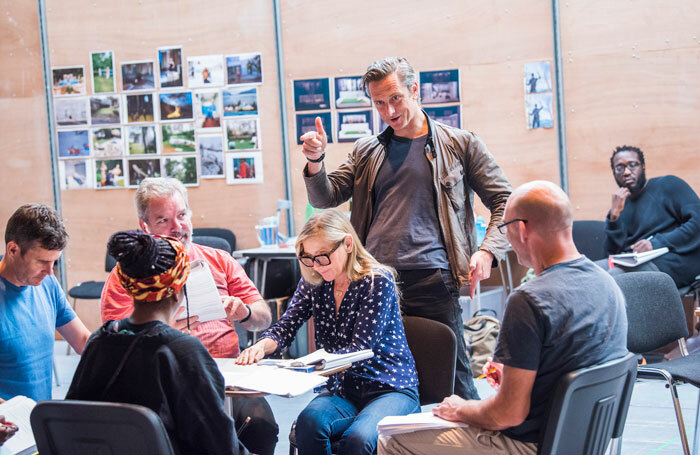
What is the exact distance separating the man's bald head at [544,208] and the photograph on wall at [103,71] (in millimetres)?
4852

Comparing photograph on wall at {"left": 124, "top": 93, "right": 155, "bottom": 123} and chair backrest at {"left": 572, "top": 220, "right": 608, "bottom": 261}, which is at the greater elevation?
photograph on wall at {"left": 124, "top": 93, "right": 155, "bottom": 123}

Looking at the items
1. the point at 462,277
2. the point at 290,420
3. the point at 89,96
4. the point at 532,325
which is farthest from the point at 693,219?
the point at 89,96

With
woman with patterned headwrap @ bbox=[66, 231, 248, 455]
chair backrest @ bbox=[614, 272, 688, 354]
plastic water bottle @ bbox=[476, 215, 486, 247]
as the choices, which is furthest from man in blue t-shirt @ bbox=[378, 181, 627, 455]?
plastic water bottle @ bbox=[476, 215, 486, 247]

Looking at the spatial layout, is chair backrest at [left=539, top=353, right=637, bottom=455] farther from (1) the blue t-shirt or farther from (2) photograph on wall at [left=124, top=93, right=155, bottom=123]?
(2) photograph on wall at [left=124, top=93, right=155, bottom=123]

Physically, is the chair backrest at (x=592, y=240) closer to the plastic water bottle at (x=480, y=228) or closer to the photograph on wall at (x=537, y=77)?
the plastic water bottle at (x=480, y=228)

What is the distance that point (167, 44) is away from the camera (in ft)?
18.9

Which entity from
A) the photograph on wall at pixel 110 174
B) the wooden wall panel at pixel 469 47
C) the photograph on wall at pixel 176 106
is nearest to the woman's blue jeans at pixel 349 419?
the wooden wall panel at pixel 469 47

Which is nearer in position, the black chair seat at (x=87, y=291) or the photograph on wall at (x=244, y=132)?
the black chair seat at (x=87, y=291)

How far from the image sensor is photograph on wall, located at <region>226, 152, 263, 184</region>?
223 inches

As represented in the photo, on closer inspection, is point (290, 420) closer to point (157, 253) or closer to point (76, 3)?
point (157, 253)

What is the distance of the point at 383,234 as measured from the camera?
2.69 meters

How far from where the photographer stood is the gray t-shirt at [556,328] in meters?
1.59

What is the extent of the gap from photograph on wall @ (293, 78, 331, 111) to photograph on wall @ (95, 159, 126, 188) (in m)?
1.59

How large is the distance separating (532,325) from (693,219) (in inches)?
125
